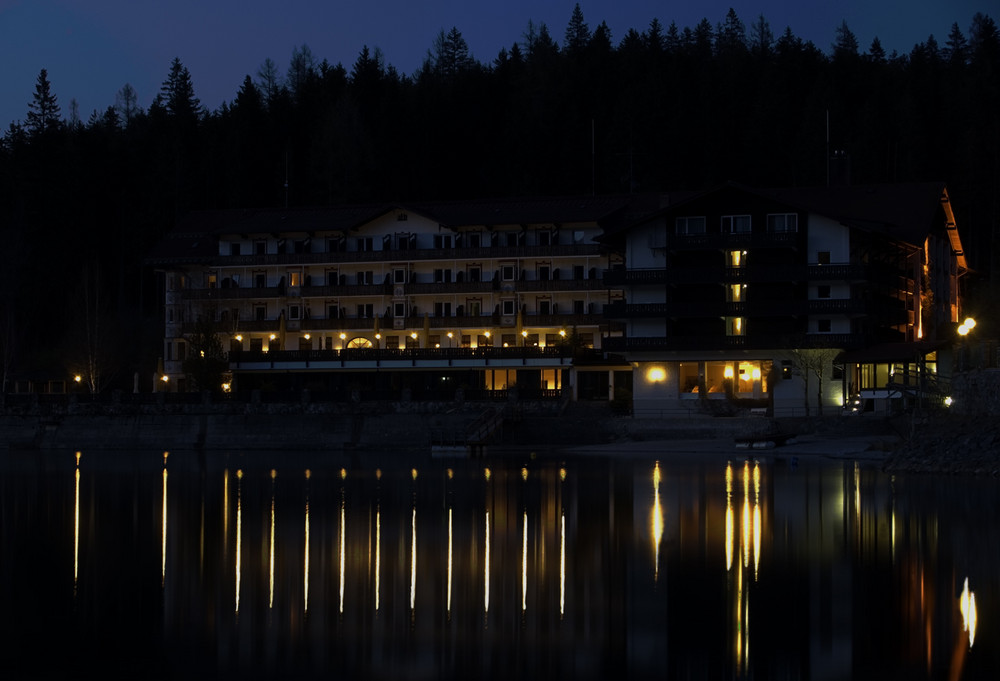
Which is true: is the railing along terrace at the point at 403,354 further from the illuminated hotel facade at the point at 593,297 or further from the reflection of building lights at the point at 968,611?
the reflection of building lights at the point at 968,611

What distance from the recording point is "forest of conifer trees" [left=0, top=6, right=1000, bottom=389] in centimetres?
10469

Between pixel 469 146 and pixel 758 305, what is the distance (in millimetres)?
54773

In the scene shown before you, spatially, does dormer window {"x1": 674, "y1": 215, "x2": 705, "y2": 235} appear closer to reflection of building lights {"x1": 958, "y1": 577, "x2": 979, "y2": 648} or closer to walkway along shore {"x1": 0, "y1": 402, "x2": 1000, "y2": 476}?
walkway along shore {"x1": 0, "y1": 402, "x2": 1000, "y2": 476}

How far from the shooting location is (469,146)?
123 metres

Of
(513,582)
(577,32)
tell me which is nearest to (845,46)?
(577,32)

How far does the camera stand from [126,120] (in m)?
157

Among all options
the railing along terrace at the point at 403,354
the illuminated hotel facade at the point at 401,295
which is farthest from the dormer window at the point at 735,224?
the railing along terrace at the point at 403,354

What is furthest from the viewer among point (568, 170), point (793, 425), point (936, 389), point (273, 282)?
point (568, 170)

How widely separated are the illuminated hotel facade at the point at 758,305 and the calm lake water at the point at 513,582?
30080mm

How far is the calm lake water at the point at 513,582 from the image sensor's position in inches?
708

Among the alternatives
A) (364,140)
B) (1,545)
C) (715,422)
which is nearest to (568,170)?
(364,140)

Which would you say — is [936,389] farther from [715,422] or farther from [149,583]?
[149,583]

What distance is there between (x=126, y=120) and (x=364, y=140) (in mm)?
49112

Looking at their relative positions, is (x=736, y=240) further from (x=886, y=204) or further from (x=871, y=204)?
(x=886, y=204)
